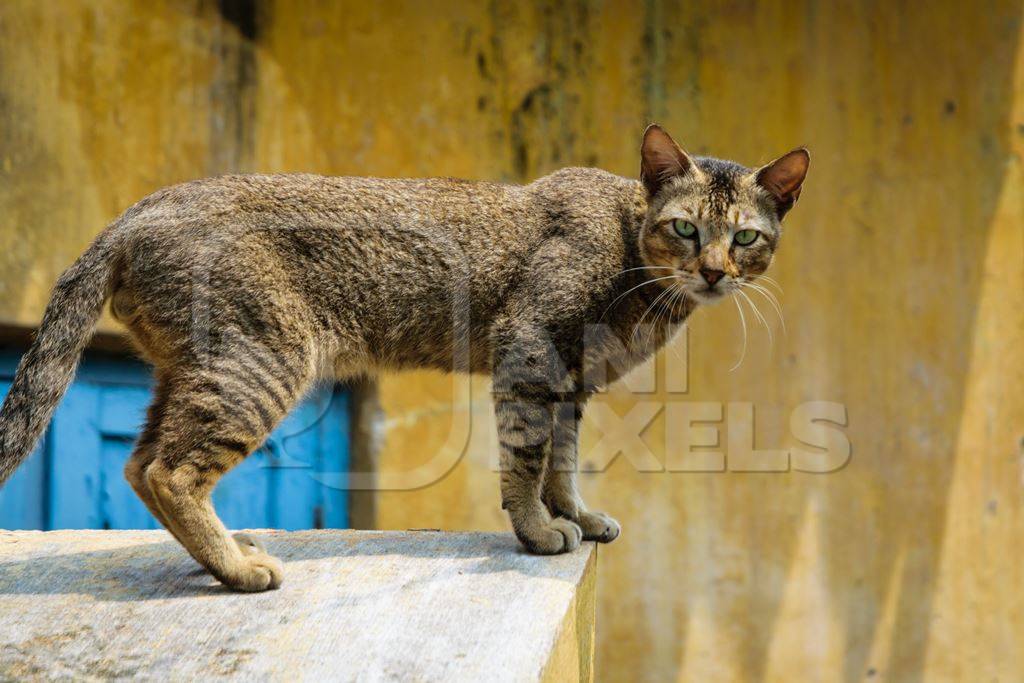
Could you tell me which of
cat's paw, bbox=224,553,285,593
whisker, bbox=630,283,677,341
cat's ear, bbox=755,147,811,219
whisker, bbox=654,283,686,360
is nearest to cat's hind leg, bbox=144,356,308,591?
cat's paw, bbox=224,553,285,593

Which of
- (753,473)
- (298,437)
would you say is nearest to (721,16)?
(753,473)

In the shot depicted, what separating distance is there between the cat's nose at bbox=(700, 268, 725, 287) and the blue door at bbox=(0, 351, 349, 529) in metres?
2.12

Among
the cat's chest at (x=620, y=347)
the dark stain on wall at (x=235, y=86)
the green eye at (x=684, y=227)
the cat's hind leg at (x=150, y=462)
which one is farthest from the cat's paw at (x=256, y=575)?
the dark stain on wall at (x=235, y=86)

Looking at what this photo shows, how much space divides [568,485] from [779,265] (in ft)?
9.08

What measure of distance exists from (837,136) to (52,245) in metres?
3.91

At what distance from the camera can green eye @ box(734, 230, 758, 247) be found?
3.39 metres

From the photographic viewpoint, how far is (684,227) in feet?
11.1

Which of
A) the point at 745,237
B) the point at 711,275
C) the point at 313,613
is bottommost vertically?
the point at 313,613

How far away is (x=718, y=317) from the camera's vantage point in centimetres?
586

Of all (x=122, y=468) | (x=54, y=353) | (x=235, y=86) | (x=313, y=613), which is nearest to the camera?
(x=313, y=613)

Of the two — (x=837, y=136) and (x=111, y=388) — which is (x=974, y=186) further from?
(x=111, y=388)

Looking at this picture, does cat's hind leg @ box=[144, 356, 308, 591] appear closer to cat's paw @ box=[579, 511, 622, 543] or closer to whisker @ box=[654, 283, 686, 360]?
cat's paw @ box=[579, 511, 622, 543]

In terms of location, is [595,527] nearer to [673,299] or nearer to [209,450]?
[673,299]

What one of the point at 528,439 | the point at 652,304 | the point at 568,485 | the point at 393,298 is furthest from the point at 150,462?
the point at 652,304
